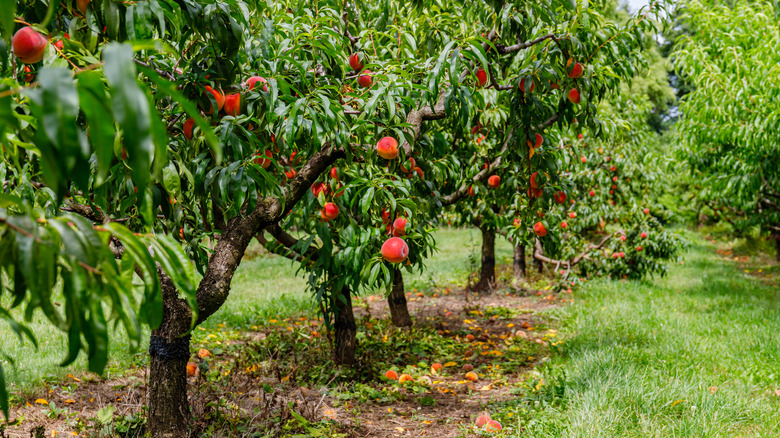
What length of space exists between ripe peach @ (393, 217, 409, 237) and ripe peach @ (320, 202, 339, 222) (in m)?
0.54

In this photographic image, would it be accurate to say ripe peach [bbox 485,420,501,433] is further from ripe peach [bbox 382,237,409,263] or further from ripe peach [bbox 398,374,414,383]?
ripe peach [bbox 382,237,409,263]

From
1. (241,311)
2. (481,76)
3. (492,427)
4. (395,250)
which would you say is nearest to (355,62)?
(481,76)

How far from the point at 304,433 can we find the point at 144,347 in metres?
2.41

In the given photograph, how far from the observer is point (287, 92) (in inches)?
90.0

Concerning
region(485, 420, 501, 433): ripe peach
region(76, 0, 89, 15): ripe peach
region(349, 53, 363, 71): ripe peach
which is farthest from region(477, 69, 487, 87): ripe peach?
region(76, 0, 89, 15): ripe peach

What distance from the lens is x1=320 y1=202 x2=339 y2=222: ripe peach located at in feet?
9.50

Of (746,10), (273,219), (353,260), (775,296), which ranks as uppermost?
(746,10)

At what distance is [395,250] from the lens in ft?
7.64

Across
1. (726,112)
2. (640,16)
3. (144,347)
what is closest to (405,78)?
(640,16)

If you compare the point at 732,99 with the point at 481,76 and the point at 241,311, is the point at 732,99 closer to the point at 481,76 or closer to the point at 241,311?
the point at 481,76

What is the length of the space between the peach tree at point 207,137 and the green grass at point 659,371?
140cm

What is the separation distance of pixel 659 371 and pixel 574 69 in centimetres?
221

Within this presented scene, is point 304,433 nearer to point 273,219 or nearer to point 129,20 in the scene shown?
point 273,219

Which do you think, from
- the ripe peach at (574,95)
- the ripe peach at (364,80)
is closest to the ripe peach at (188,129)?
the ripe peach at (364,80)
